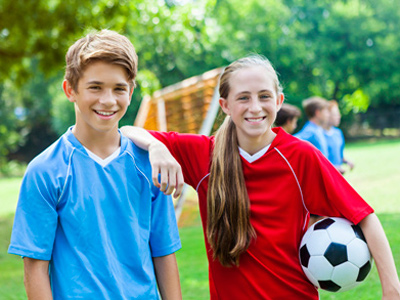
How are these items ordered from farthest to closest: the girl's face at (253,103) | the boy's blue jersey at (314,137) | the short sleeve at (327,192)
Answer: the boy's blue jersey at (314,137) < the girl's face at (253,103) < the short sleeve at (327,192)

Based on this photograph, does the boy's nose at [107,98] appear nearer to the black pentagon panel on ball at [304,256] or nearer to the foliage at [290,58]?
the black pentagon panel on ball at [304,256]

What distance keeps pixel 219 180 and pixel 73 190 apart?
83 cm

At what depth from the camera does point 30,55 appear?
1134 centimetres

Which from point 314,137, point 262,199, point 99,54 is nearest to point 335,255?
point 262,199

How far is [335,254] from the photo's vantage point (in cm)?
245

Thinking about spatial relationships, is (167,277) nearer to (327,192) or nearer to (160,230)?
(160,230)

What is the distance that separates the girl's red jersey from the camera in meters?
2.41

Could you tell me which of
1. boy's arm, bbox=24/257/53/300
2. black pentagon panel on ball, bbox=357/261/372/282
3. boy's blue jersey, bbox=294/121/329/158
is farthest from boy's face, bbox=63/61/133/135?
boy's blue jersey, bbox=294/121/329/158

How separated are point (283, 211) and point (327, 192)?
230 mm

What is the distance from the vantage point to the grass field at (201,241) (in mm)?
5047

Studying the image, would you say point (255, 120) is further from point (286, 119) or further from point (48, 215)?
point (286, 119)

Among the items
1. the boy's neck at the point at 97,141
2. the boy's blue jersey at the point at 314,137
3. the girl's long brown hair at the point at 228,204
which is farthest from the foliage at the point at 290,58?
the boy's neck at the point at 97,141

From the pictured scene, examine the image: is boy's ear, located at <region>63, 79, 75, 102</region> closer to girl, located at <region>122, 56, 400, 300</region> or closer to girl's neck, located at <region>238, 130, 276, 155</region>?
girl, located at <region>122, 56, 400, 300</region>

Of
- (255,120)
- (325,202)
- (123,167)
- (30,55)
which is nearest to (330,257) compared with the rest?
(325,202)
